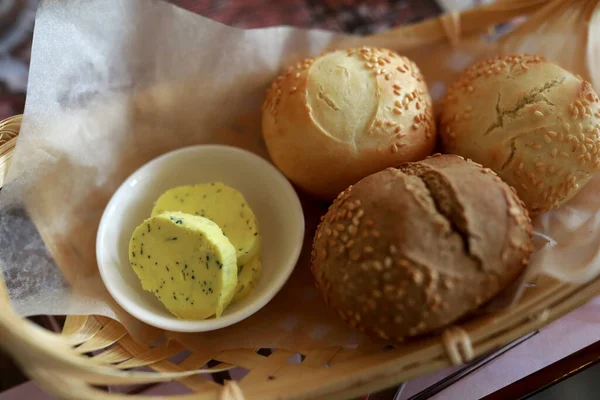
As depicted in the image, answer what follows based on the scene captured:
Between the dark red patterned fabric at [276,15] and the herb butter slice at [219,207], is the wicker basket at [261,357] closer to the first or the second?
the herb butter slice at [219,207]

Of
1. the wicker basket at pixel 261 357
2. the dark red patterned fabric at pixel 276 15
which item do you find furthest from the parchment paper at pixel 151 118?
the dark red patterned fabric at pixel 276 15

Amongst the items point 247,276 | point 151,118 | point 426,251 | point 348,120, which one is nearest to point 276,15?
point 151,118

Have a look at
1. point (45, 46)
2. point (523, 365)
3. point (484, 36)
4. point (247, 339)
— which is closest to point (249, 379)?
point (247, 339)

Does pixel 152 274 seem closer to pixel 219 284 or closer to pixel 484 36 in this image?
pixel 219 284

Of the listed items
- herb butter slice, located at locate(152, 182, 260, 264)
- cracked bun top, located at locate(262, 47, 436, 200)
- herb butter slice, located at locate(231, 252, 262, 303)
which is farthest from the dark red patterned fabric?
herb butter slice, located at locate(231, 252, 262, 303)

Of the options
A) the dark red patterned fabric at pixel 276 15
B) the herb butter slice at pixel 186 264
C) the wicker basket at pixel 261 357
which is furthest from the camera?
the dark red patterned fabric at pixel 276 15

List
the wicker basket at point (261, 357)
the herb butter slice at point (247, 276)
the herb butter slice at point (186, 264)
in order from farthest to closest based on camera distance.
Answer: the herb butter slice at point (247, 276) < the herb butter slice at point (186, 264) < the wicker basket at point (261, 357)
